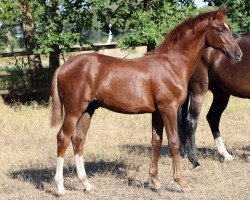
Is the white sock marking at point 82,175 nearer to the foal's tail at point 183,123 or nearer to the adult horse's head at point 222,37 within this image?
the adult horse's head at point 222,37

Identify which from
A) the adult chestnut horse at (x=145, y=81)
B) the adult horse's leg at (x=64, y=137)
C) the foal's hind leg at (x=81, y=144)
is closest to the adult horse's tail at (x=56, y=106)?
the adult chestnut horse at (x=145, y=81)

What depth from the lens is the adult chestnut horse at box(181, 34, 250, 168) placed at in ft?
25.3

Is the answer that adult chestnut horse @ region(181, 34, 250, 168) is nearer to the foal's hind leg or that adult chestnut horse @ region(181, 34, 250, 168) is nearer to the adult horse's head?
the adult horse's head

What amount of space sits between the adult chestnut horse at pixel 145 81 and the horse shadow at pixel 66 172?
89 centimetres

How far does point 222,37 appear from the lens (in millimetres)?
6145

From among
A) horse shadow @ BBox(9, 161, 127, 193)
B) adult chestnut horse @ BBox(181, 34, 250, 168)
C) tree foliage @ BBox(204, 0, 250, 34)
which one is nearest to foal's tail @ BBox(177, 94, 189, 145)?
adult chestnut horse @ BBox(181, 34, 250, 168)

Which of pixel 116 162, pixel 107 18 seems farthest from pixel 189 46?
pixel 107 18

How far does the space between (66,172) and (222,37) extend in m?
→ 3.03

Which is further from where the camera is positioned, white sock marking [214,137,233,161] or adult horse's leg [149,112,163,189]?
white sock marking [214,137,233,161]

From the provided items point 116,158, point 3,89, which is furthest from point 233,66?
point 3,89

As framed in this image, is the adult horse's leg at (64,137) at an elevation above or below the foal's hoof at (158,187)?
above

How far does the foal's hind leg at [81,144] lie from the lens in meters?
6.37

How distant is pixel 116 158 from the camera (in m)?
8.27

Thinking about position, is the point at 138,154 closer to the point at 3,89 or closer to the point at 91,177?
the point at 91,177
